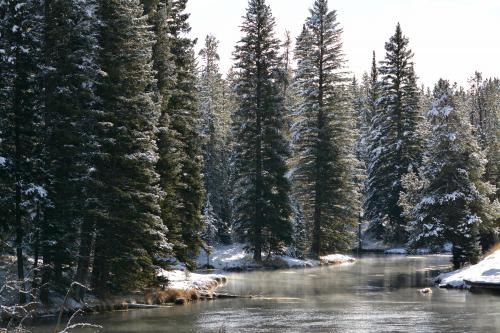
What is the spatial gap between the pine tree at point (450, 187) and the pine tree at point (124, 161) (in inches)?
709

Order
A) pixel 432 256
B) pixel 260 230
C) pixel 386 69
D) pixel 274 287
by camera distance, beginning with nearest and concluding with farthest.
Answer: pixel 274 287
pixel 260 230
pixel 432 256
pixel 386 69

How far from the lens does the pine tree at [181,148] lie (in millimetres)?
29359

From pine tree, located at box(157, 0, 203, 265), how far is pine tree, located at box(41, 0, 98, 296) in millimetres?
5863

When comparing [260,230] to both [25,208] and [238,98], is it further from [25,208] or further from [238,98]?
[25,208]

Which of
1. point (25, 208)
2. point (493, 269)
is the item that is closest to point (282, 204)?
point (493, 269)

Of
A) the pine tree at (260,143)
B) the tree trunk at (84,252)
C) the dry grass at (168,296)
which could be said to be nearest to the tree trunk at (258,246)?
the pine tree at (260,143)

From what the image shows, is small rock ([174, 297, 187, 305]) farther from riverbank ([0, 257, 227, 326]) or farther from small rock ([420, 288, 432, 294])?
small rock ([420, 288, 432, 294])

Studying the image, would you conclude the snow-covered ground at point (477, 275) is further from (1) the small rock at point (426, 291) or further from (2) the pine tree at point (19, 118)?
(2) the pine tree at point (19, 118)

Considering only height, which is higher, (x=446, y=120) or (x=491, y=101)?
(x=491, y=101)

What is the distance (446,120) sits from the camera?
36812mm

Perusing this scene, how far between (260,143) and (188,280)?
56.1 ft

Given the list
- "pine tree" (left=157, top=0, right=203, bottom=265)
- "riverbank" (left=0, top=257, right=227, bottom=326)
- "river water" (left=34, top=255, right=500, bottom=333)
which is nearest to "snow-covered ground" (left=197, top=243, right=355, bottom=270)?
"river water" (left=34, top=255, right=500, bottom=333)

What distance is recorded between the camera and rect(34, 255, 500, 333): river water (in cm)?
1925

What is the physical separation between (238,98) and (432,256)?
2156cm
